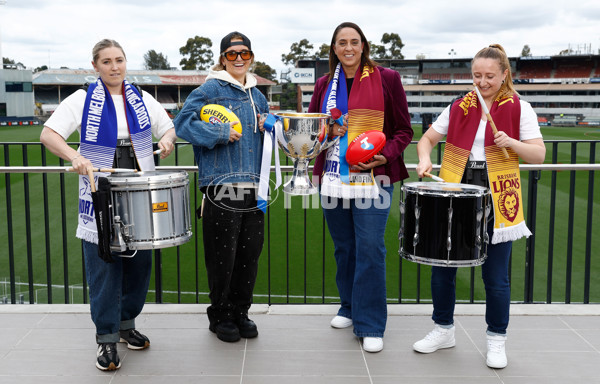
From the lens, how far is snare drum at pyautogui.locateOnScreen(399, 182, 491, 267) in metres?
2.52

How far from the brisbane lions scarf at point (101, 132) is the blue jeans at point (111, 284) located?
14 centimetres

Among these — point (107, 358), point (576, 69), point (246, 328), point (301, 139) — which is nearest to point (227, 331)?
point (246, 328)

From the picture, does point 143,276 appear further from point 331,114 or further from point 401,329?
point 401,329

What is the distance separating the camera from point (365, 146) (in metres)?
2.69

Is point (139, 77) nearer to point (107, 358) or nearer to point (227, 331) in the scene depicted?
point (227, 331)

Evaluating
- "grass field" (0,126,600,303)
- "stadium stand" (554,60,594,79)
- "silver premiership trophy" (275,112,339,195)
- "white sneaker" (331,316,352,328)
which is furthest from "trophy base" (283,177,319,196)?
"stadium stand" (554,60,594,79)

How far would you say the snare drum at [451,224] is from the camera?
252cm

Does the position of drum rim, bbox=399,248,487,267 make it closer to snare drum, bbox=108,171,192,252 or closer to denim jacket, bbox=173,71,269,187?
denim jacket, bbox=173,71,269,187

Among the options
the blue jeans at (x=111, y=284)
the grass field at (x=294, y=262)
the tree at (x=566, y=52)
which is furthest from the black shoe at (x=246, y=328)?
the tree at (x=566, y=52)

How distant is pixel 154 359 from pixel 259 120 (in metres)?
1.35

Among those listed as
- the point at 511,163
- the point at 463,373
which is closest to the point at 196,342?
the point at 463,373

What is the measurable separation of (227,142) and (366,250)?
36.7 inches

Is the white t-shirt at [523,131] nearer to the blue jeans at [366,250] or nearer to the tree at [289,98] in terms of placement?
the blue jeans at [366,250]

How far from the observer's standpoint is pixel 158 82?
6362cm
